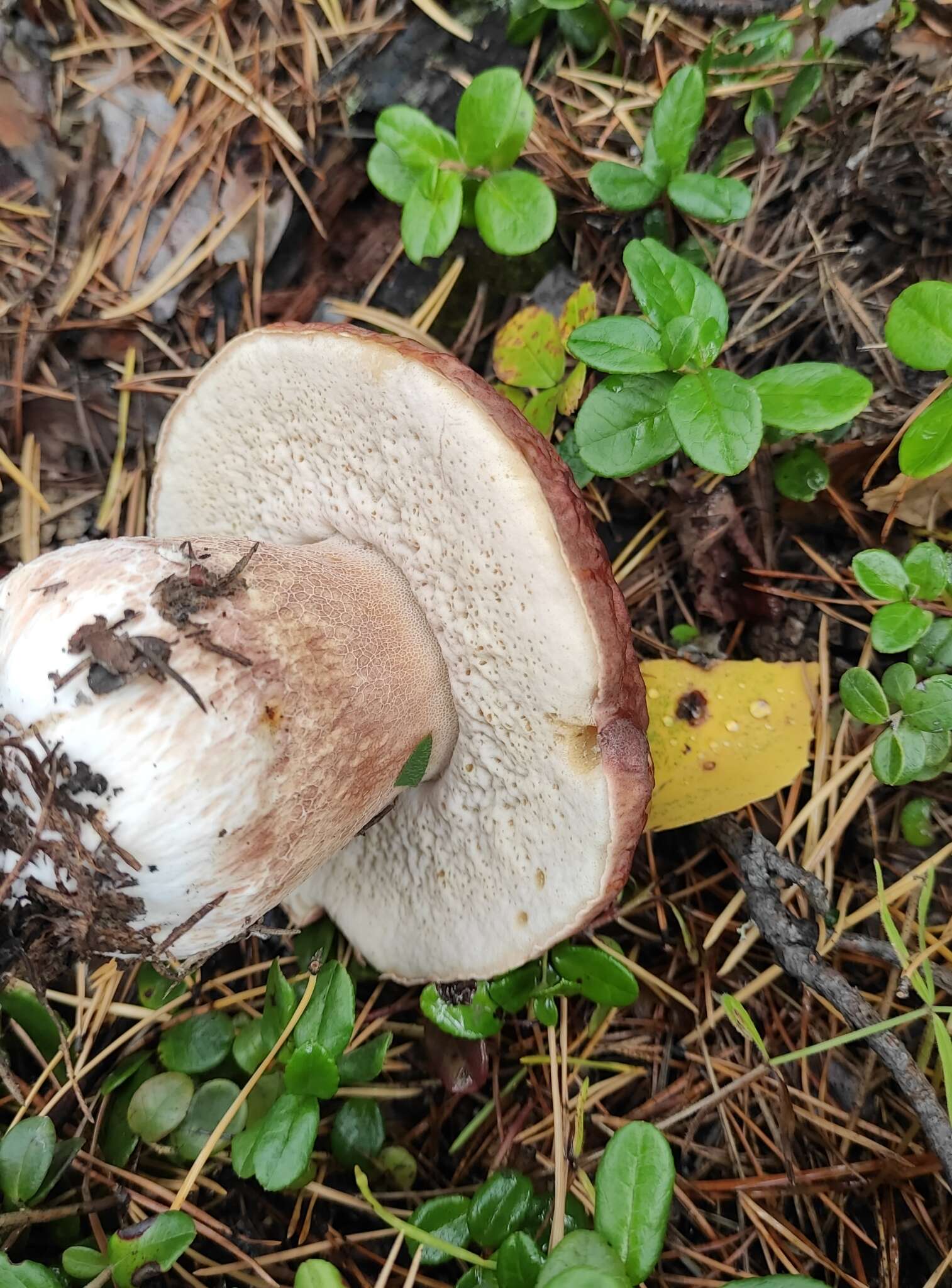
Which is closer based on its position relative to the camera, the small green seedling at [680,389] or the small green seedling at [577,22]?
the small green seedling at [680,389]

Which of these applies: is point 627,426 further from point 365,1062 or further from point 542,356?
point 365,1062

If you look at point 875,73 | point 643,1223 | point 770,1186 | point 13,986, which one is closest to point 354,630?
point 643,1223

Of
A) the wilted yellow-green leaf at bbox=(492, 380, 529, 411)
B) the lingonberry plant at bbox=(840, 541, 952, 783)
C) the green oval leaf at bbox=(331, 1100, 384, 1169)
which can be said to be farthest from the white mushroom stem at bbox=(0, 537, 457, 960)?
the lingonberry plant at bbox=(840, 541, 952, 783)

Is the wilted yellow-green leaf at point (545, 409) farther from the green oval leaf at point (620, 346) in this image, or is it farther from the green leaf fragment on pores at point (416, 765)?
the green leaf fragment on pores at point (416, 765)

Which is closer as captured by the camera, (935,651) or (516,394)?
(935,651)

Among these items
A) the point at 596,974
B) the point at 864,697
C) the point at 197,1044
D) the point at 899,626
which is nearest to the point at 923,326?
the point at 899,626

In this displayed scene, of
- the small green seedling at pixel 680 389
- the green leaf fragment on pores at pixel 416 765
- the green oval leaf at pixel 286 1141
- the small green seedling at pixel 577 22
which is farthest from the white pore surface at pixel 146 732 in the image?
the small green seedling at pixel 577 22

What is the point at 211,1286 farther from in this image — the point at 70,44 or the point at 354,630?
the point at 70,44
